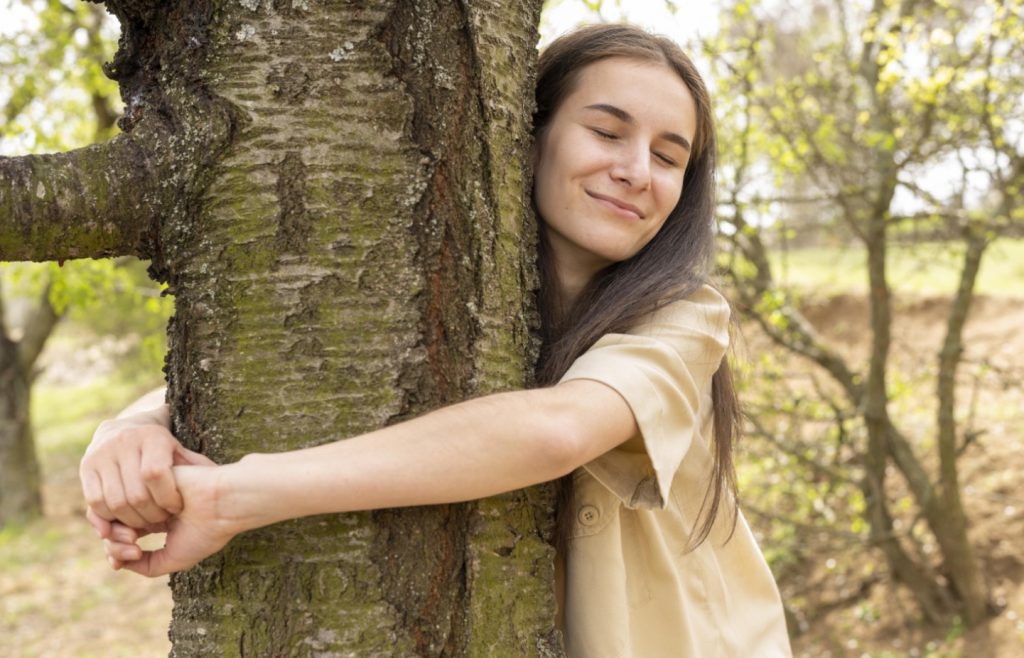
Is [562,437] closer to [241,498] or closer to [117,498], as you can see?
[241,498]

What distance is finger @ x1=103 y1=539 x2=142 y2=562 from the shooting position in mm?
1556

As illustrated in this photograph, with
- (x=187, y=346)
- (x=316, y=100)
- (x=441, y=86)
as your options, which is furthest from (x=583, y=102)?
(x=187, y=346)

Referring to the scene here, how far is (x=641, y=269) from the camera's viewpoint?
2078mm

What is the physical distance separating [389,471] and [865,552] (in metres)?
6.04

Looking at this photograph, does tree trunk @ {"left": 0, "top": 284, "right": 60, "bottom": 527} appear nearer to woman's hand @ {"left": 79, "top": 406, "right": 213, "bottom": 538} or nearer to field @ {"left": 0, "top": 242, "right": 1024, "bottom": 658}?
field @ {"left": 0, "top": 242, "right": 1024, "bottom": 658}

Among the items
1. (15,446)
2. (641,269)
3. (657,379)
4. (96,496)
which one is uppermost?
(641,269)

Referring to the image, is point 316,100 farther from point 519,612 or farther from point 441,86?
point 519,612

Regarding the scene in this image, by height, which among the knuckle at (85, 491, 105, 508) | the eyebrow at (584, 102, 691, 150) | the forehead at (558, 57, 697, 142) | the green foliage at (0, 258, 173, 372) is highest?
the forehead at (558, 57, 697, 142)

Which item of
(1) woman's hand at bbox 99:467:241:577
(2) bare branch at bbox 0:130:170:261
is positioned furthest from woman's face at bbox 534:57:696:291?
(1) woman's hand at bbox 99:467:241:577

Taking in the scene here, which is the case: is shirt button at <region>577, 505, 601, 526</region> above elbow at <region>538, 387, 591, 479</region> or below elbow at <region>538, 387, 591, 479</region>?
below

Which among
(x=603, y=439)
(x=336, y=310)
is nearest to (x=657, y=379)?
(x=603, y=439)

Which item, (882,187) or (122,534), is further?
(882,187)

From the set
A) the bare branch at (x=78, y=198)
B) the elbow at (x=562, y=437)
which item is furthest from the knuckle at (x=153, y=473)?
the elbow at (x=562, y=437)

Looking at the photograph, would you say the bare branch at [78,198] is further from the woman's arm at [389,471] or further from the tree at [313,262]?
the woman's arm at [389,471]
